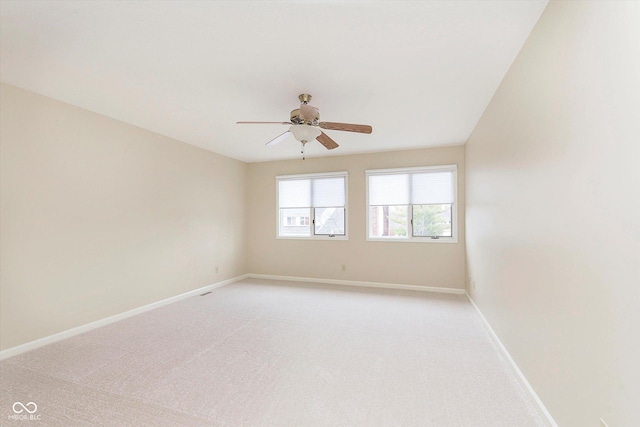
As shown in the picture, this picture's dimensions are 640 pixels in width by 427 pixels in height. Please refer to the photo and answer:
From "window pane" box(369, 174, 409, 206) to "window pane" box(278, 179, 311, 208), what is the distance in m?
1.37

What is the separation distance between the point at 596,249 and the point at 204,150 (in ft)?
17.2

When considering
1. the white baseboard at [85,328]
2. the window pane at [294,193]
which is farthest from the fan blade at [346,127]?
the white baseboard at [85,328]

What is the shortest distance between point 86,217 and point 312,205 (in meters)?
3.66

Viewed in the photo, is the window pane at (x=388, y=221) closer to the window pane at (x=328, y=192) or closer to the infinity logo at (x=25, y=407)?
the window pane at (x=328, y=192)

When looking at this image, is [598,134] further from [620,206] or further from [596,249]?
[596,249]

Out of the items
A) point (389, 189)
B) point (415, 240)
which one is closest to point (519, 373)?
point (415, 240)

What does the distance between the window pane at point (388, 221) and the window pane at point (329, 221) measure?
0.64 meters

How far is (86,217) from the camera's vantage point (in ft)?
10.6

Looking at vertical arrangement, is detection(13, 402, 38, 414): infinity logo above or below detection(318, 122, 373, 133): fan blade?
below

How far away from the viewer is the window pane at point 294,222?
19.1ft

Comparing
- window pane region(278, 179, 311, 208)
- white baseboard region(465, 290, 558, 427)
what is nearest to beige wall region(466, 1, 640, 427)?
white baseboard region(465, 290, 558, 427)

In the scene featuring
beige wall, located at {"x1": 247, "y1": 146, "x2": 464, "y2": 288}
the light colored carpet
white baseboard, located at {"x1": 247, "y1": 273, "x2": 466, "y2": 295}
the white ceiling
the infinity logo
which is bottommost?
the infinity logo

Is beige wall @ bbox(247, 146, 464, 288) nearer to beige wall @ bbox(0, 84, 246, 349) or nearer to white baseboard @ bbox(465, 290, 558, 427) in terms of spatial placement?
beige wall @ bbox(0, 84, 246, 349)

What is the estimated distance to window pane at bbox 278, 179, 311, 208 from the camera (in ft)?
18.9
